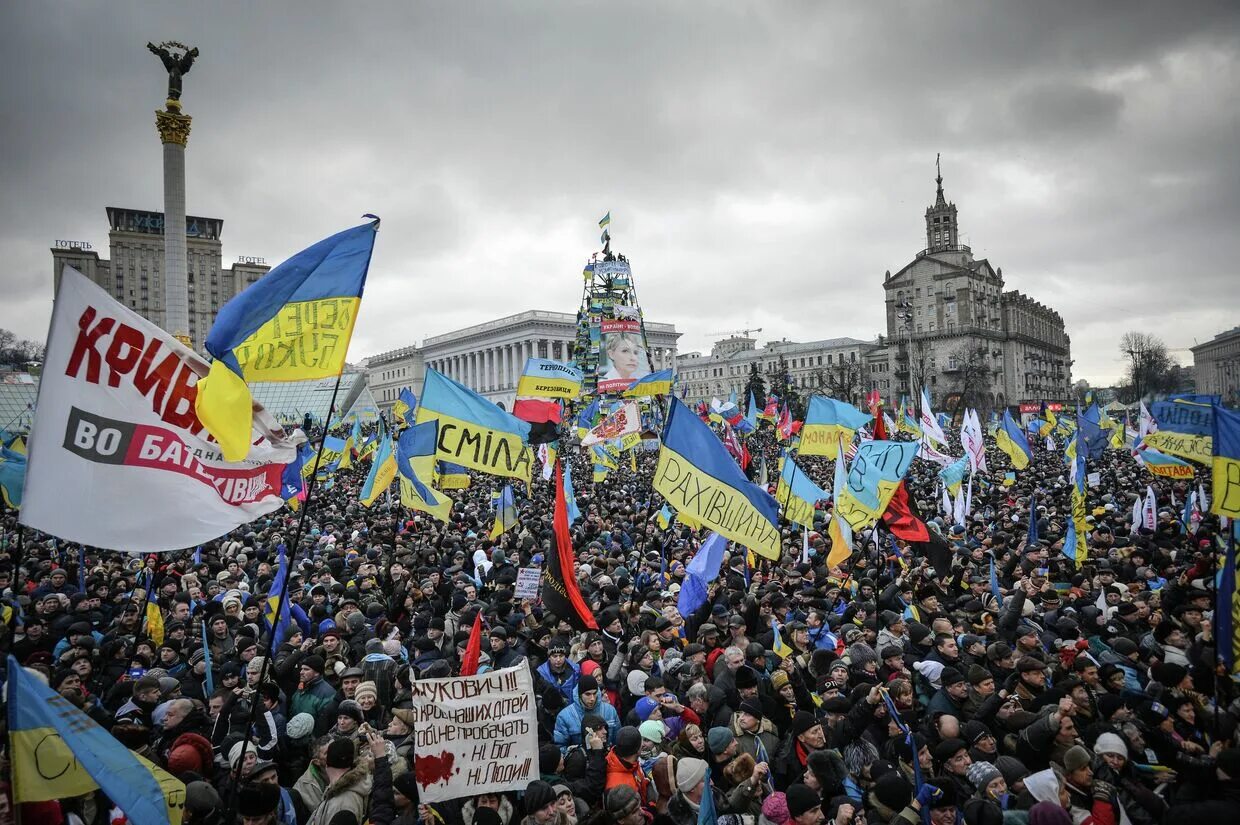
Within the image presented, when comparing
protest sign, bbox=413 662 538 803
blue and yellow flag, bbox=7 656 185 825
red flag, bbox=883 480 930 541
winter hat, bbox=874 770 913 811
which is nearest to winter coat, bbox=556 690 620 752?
protest sign, bbox=413 662 538 803

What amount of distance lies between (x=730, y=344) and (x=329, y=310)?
123320 millimetres

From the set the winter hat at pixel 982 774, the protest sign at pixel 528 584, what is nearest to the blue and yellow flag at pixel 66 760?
the winter hat at pixel 982 774

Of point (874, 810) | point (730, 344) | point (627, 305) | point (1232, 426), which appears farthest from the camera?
point (730, 344)

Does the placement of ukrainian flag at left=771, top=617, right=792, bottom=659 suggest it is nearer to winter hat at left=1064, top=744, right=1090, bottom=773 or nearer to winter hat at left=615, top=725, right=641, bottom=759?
winter hat at left=615, top=725, right=641, bottom=759

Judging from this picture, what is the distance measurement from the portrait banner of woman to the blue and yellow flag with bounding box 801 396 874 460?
24011 mm

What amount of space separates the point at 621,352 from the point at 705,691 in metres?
32.4

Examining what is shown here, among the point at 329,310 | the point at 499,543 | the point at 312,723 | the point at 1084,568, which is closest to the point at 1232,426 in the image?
the point at 1084,568

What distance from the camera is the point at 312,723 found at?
4895 mm

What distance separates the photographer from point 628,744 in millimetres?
4152

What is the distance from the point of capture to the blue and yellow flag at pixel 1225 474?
4887 mm

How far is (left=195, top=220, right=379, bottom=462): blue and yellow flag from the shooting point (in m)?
4.38

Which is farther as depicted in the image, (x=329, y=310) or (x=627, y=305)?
(x=627, y=305)

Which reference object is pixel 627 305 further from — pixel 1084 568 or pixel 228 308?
pixel 228 308

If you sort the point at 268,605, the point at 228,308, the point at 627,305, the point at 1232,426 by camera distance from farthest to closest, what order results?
1. the point at 627,305
2. the point at 268,605
3. the point at 1232,426
4. the point at 228,308
